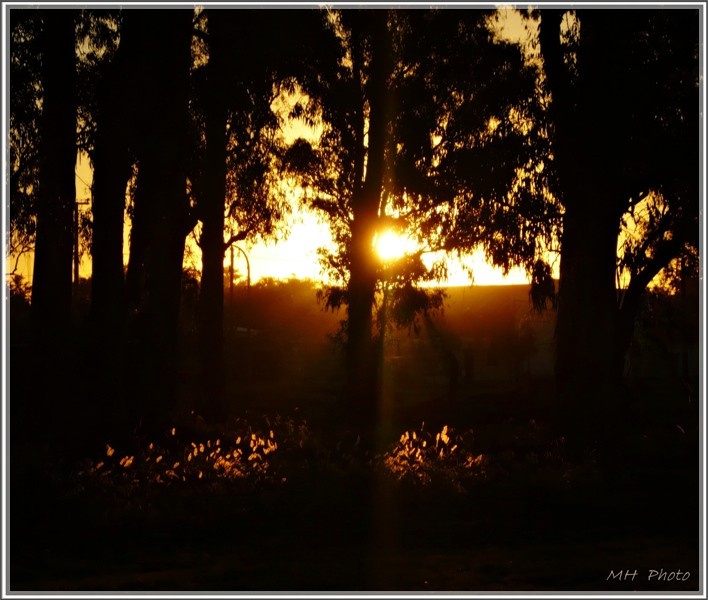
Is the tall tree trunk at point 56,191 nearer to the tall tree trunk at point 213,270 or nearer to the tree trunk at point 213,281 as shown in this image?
the tall tree trunk at point 213,270

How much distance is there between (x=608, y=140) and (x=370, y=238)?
10400 millimetres

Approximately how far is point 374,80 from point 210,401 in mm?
9091

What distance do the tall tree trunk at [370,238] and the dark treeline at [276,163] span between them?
72cm

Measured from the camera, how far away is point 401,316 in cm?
3103

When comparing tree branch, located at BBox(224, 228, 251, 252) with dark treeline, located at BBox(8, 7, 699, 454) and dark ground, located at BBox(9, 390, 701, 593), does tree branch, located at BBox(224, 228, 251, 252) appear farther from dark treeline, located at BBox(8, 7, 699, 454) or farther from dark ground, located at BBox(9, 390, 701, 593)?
dark ground, located at BBox(9, 390, 701, 593)

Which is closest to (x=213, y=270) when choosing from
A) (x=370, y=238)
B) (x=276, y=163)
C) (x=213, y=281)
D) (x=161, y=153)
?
(x=213, y=281)

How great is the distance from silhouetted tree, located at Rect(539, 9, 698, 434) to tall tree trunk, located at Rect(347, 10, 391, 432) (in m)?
8.48

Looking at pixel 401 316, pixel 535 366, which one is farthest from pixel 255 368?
pixel 535 366

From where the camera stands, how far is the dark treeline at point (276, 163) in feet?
45.1

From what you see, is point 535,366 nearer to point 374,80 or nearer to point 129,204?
point 374,80

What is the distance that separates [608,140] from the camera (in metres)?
16.0

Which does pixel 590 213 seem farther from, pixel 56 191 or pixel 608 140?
pixel 56 191

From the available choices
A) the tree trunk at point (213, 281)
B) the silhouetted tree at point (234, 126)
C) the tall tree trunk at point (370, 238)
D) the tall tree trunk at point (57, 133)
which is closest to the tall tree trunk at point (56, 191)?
the tall tree trunk at point (57, 133)

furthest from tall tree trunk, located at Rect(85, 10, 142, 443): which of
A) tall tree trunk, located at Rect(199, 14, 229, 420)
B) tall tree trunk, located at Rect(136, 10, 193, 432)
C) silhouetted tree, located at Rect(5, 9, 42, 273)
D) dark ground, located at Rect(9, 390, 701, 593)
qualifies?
tall tree trunk, located at Rect(199, 14, 229, 420)
